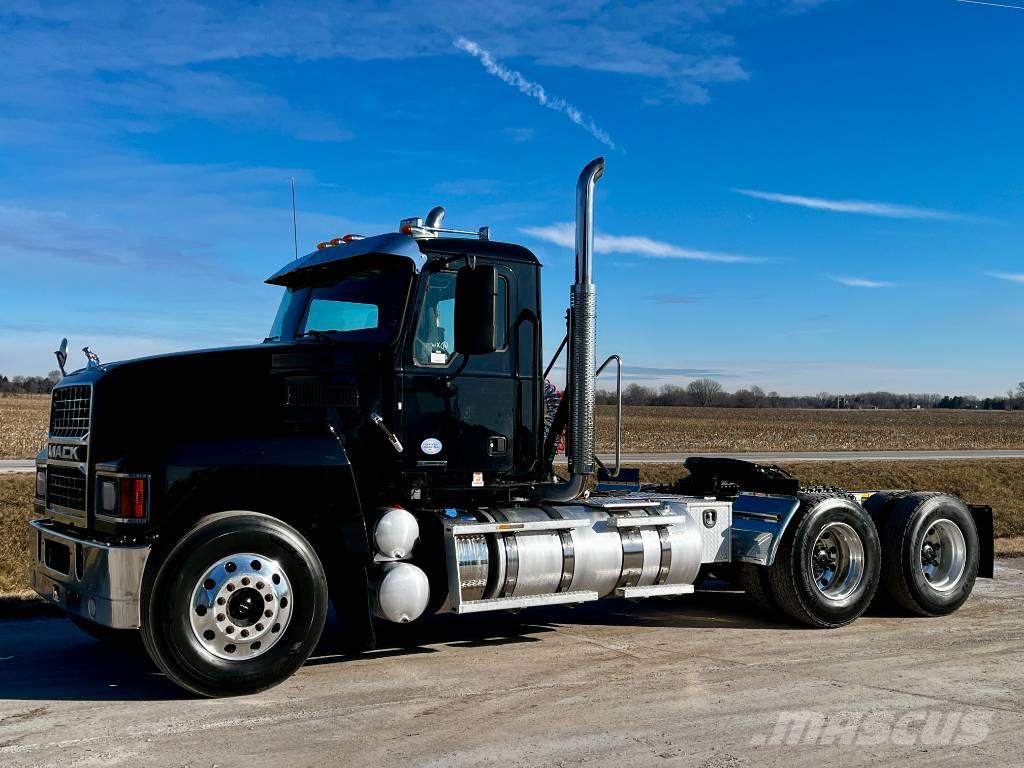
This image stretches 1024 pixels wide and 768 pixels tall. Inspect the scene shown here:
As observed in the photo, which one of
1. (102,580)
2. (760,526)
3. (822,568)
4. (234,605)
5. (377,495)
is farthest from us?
(822,568)

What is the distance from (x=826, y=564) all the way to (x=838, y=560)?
0.14 meters

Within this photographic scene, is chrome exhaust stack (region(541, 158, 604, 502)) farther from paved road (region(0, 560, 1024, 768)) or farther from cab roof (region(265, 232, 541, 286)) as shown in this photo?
paved road (region(0, 560, 1024, 768))

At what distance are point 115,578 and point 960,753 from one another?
480 centimetres

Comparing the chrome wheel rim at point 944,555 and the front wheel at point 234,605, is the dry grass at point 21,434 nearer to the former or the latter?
the front wheel at point 234,605

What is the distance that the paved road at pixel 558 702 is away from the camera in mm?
5051

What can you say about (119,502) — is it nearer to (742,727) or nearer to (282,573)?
(282,573)

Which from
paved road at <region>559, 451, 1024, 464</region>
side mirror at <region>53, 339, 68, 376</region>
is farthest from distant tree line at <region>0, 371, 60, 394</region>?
paved road at <region>559, 451, 1024, 464</region>

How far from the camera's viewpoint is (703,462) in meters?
9.32

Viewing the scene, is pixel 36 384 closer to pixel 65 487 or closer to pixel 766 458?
pixel 65 487

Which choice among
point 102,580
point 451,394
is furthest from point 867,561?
point 102,580

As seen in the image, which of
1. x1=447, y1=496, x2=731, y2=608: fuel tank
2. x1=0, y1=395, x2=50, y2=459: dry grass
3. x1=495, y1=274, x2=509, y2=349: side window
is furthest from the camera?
x1=0, y1=395, x2=50, y2=459: dry grass

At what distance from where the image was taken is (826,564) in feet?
29.3

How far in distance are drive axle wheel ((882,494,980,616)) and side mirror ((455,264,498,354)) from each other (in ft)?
15.5

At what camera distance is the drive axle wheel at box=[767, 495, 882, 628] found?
8.52 m
